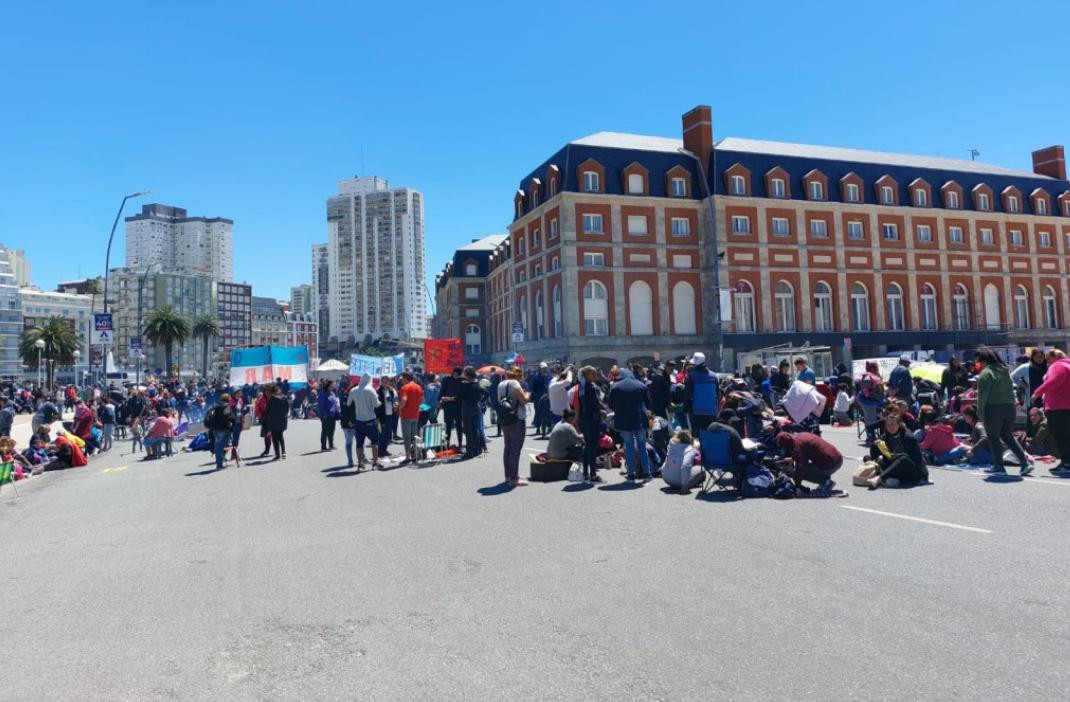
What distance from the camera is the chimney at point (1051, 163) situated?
61.5 meters

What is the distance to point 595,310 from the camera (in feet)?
152

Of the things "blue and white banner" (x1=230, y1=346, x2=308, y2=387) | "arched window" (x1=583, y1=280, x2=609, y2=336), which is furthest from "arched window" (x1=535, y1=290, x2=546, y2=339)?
"blue and white banner" (x1=230, y1=346, x2=308, y2=387)

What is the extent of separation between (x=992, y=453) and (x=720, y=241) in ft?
127

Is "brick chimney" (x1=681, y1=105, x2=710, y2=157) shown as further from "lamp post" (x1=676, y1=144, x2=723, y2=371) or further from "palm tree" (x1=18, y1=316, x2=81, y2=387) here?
"palm tree" (x1=18, y1=316, x2=81, y2=387)

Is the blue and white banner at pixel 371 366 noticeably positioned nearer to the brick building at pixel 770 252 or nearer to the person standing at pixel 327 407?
the brick building at pixel 770 252

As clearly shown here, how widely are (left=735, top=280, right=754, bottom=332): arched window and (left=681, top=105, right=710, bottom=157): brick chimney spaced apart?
9.49m

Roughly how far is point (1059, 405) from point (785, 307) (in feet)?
133

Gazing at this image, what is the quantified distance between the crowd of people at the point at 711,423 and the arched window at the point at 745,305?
29.4 meters

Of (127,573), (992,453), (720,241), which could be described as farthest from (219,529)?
(720,241)

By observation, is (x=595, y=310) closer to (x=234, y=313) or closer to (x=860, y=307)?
(x=860, y=307)

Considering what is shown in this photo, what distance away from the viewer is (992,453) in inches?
429

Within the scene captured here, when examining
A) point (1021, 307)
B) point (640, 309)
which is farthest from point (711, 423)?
point (1021, 307)

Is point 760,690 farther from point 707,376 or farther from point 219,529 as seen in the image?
point 707,376

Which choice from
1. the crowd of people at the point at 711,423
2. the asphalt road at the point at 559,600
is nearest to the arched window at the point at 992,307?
the crowd of people at the point at 711,423
